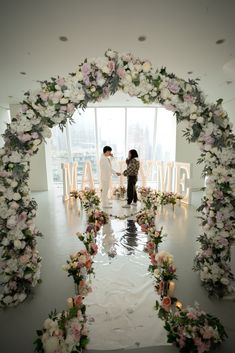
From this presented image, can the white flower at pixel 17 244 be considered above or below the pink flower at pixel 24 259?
above

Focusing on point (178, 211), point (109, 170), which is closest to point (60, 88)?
point (109, 170)

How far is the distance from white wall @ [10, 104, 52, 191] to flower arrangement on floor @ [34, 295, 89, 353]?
30.1 feet

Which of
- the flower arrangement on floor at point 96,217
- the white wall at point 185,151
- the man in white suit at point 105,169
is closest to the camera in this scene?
the flower arrangement on floor at point 96,217

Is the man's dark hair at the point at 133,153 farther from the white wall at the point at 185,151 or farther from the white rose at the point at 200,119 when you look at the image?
the white rose at the point at 200,119

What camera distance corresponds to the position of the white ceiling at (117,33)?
3.31 meters

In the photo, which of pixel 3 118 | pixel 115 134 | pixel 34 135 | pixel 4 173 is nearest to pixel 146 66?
pixel 34 135

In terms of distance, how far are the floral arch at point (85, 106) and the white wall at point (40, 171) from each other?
7.87 m

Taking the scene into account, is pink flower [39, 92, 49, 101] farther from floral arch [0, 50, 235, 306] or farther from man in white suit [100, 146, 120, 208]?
man in white suit [100, 146, 120, 208]

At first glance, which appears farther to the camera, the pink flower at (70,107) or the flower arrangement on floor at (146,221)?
the flower arrangement on floor at (146,221)

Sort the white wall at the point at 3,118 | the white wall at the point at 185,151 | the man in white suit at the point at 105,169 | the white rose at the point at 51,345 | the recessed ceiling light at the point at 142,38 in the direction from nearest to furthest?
the white rose at the point at 51,345 < the recessed ceiling light at the point at 142,38 < the man in white suit at the point at 105,169 < the white wall at the point at 185,151 < the white wall at the point at 3,118

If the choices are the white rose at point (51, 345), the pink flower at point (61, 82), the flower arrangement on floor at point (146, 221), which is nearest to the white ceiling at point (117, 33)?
the pink flower at point (61, 82)

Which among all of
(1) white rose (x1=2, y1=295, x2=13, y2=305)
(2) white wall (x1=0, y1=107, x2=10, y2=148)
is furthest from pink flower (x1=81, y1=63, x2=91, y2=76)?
(2) white wall (x1=0, y1=107, x2=10, y2=148)

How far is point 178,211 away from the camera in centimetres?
746

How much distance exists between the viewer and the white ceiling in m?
3.31
